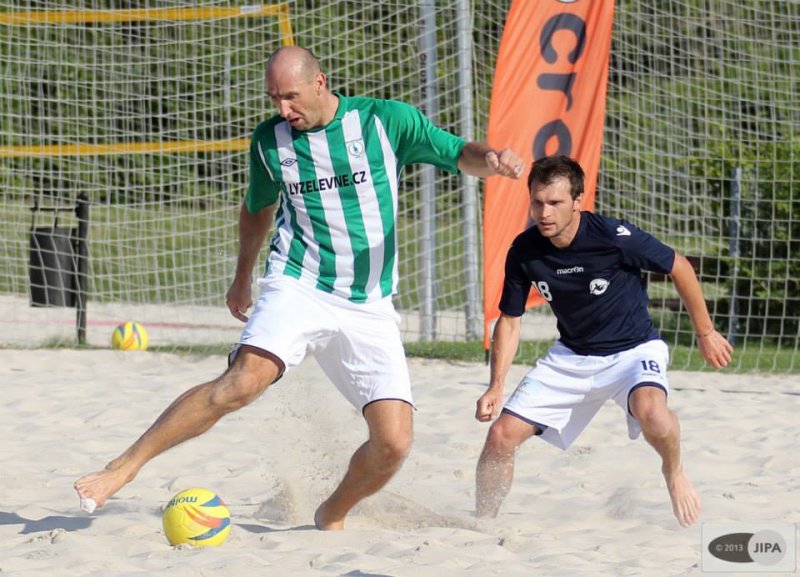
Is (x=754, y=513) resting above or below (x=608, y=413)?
above

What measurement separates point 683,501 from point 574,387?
61cm

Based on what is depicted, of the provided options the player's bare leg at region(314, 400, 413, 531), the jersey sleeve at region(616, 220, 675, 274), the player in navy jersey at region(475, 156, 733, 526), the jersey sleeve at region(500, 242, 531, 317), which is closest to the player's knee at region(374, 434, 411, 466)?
the player's bare leg at region(314, 400, 413, 531)

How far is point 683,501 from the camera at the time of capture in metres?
4.25

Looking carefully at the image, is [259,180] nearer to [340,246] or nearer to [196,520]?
→ [340,246]

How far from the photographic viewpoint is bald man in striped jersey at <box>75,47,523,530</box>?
413 centimetres

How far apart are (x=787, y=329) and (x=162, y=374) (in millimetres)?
5766

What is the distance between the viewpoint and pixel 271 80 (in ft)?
13.5

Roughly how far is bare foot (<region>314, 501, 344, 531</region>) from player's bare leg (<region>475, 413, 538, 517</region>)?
57 centimetres

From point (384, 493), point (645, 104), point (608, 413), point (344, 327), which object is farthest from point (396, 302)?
point (344, 327)

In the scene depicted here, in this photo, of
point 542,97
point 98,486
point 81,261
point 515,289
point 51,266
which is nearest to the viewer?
point 98,486

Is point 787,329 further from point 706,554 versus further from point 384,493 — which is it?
point 706,554

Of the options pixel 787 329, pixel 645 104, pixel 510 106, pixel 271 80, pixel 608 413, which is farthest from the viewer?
pixel 645 104

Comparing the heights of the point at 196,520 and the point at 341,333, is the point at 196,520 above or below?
below

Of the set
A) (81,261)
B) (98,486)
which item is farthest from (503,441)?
(81,261)
